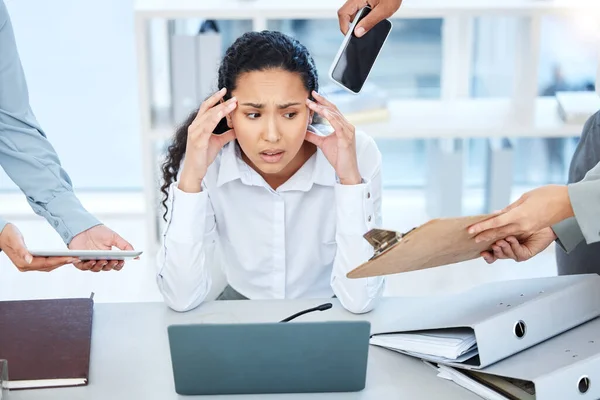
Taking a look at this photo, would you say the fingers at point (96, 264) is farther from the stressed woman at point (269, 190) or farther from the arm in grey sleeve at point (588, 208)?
the arm in grey sleeve at point (588, 208)

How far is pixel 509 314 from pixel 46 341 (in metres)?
0.83

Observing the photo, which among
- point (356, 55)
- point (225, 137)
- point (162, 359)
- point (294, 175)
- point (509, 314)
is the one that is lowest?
point (162, 359)

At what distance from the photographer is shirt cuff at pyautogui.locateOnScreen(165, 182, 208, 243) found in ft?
6.31

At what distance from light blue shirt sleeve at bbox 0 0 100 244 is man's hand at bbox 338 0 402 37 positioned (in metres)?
0.77

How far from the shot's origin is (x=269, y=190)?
210 centimetres

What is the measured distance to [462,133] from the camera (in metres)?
3.53

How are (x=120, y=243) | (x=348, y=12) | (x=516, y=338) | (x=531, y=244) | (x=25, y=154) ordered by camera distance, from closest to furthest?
(x=516, y=338)
(x=531, y=244)
(x=120, y=243)
(x=25, y=154)
(x=348, y=12)

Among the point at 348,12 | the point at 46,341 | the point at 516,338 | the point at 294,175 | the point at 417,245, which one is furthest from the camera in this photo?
the point at 348,12

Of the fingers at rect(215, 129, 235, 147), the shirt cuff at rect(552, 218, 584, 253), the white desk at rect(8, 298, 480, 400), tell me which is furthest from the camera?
the fingers at rect(215, 129, 235, 147)

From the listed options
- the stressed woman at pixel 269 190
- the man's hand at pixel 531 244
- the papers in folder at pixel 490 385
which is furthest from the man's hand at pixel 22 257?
the man's hand at pixel 531 244

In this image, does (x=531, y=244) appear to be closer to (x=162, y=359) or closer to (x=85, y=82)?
(x=162, y=359)

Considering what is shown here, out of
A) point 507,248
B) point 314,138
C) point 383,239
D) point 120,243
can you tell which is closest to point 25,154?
point 120,243

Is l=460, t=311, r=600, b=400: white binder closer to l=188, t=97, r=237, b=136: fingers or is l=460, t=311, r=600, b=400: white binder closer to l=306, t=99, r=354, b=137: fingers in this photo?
l=306, t=99, r=354, b=137: fingers

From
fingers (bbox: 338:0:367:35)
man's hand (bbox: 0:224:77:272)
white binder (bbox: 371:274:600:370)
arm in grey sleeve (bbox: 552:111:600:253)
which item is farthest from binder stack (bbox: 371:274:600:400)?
fingers (bbox: 338:0:367:35)
